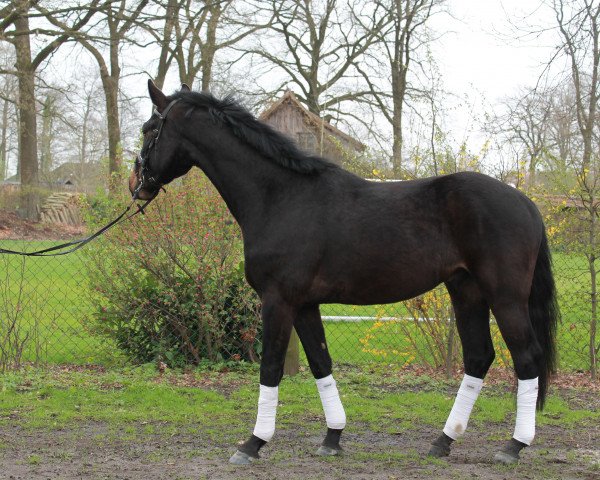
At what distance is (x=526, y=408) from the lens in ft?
13.9

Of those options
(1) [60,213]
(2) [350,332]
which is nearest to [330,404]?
(2) [350,332]

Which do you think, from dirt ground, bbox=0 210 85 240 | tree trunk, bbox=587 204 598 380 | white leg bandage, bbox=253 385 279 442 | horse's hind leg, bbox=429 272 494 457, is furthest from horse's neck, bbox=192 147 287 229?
dirt ground, bbox=0 210 85 240

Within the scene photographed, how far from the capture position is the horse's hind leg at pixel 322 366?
4461 millimetres

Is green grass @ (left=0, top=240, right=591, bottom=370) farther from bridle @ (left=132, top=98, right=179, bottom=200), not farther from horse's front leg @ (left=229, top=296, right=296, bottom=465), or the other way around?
horse's front leg @ (left=229, top=296, right=296, bottom=465)

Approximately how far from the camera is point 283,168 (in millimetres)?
4461

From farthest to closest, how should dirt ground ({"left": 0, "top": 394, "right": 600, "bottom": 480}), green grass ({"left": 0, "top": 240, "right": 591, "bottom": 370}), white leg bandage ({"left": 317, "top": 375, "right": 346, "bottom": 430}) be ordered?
green grass ({"left": 0, "top": 240, "right": 591, "bottom": 370})
white leg bandage ({"left": 317, "top": 375, "right": 346, "bottom": 430})
dirt ground ({"left": 0, "top": 394, "right": 600, "bottom": 480})

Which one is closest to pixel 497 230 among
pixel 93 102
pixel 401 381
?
pixel 401 381

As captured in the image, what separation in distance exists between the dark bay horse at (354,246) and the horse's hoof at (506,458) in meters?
0.01

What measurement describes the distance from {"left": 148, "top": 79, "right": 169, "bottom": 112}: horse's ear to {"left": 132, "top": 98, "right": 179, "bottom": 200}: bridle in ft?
0.11

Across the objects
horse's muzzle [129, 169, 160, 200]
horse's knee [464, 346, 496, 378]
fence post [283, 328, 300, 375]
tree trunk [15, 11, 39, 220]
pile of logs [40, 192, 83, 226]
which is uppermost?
tree trunk [15, 11, 39, 220]

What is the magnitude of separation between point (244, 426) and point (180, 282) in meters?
2.36

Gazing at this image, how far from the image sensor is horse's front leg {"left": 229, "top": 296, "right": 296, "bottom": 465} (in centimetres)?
419

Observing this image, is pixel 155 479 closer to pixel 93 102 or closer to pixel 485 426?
pixel 485 426

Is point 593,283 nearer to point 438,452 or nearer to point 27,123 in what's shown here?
point 438,452
